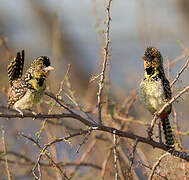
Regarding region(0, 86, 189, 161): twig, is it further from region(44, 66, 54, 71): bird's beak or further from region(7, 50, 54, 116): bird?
region(44, 66, 54, 71): bird's beak

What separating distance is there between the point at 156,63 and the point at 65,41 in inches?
192

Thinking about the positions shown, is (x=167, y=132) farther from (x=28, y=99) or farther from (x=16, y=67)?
(x=16, y=67)

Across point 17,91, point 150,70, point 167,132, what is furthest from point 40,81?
point 167,132

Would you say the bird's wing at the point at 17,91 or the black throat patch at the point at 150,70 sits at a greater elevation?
the black throat patch at the point at 150,70

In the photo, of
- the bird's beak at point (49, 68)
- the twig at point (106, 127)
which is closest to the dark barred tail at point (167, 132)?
the twig at point (106, 127)

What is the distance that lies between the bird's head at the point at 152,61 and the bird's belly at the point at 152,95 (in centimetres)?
10

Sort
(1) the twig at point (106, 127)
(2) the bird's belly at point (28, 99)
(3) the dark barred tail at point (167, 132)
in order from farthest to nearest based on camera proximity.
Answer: (3) the dark barred tail at point (167, 132)
(2) the bird's belly at point (28, 99)
(1) the twig at point (106, 127)

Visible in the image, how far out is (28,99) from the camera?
12.5ft

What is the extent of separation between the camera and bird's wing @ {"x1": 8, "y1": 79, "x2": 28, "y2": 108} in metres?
3.85

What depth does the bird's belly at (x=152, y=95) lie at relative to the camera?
3.90 metres

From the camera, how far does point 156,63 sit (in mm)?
4016

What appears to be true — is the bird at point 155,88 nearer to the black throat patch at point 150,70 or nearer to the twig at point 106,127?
the black throat patch at point 150,70

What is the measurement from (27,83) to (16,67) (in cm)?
22

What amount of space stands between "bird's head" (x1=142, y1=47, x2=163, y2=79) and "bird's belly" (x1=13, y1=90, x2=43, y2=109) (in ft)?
3.49
